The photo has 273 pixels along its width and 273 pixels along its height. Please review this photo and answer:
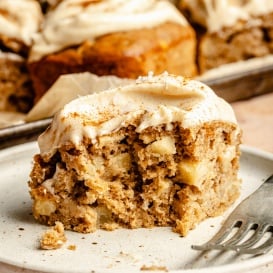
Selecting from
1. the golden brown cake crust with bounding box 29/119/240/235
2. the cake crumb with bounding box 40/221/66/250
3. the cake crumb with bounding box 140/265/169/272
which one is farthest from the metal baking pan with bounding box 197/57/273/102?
the cake crumb with bounding box 140/265/169/272

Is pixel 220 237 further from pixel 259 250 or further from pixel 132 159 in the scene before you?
pixel 132 159

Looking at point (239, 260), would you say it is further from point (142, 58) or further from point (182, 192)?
point (142, 58)

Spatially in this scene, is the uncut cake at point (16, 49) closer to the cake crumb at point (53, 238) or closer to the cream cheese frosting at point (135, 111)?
the cream cheese frosting at point (135, 111)

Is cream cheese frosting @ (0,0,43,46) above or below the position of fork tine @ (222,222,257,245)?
below

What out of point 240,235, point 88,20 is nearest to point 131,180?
point 240,235

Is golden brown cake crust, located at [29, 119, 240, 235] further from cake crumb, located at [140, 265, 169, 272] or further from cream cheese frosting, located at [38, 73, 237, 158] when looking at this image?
cake crumb, located at [140, 265, 169, 272]

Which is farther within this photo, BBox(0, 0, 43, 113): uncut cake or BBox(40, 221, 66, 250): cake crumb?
BBox(0, 0, 43, 113): uncut cake

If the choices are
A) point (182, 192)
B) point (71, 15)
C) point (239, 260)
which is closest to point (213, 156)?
point (182, 192)
